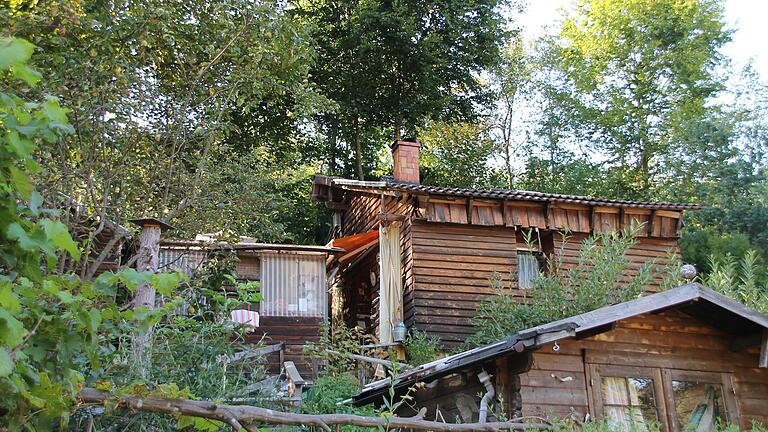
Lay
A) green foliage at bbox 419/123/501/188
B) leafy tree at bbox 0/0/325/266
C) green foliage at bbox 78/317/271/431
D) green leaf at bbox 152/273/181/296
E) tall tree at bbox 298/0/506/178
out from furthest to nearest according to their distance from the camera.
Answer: green foliage at bbox 419/123/501/188
tall tree at bbox 298/0/506/178
leafy tree at bbox 0/0/325/266
green foliage at bbox 78/317/271/431
green leaf at bbox 152/273/181/296

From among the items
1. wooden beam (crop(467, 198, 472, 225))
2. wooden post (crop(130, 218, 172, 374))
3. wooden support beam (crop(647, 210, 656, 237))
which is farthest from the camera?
wooden support beam (crop(647, 210, 656, 237))

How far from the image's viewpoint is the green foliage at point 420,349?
16250 mm

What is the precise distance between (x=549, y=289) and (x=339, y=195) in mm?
9726

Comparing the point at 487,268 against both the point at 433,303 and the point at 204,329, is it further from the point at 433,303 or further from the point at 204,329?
the point at 204,329

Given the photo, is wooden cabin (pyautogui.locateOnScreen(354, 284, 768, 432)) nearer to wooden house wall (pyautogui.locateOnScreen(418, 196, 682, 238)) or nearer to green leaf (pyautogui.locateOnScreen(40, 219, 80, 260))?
green leaf (pyautogui.locateOnScreen(40, 219, 80, 260))

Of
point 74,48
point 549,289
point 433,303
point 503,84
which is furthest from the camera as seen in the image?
point 503,84

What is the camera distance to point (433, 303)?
1805 centimetres

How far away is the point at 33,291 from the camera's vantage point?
4.20 meters

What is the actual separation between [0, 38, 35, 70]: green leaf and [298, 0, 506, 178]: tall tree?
2546 cm

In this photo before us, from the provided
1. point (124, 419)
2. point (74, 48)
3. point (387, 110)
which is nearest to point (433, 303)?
point (74, 48)

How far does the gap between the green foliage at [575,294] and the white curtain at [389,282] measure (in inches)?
107

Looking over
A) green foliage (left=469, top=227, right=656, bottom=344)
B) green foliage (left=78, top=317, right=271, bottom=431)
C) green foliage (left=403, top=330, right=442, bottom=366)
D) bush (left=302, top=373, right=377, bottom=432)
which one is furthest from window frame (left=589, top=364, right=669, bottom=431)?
green foliage (left=403, top=330, right=442, bottom=366)

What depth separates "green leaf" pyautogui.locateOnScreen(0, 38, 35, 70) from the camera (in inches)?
132

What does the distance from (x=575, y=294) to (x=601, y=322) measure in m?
4.32
